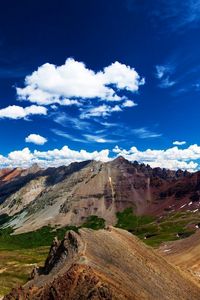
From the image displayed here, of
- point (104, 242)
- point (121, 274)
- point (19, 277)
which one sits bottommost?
point (19, 277)

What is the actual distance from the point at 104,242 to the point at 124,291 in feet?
34.9

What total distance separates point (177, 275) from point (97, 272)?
1594 centimetres

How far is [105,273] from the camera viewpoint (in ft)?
136

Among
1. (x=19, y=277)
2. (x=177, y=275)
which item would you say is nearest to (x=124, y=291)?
(x=177, y=275)

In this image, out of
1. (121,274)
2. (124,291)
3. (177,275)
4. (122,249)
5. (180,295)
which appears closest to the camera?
(124,291)

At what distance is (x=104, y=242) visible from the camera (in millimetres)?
49438

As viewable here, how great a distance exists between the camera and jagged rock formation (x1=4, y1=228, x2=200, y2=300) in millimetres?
39031

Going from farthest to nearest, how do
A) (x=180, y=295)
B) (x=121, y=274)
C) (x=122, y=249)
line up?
(x=122, y=249), (x=180, y=295), (x=121, y=274)

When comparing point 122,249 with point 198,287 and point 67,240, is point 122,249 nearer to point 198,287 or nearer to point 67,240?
point 67,240

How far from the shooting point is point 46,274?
1871 inches

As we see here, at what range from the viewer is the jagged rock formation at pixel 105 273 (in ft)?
128

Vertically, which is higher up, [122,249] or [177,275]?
[122,249]

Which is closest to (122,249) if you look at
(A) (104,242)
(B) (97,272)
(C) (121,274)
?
(A) (104,242)

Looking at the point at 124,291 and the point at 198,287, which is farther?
the point at 198,287
